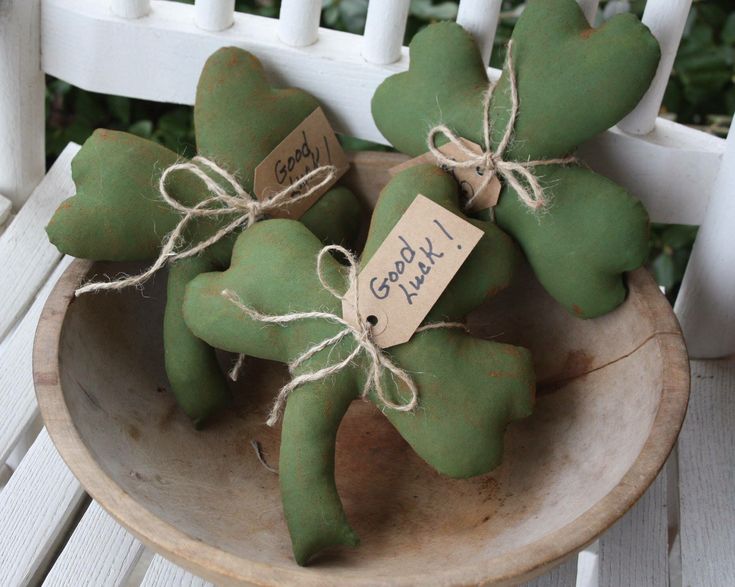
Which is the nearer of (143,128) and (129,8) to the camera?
(129,8)

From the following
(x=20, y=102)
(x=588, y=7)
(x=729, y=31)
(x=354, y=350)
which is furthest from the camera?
(x=729, y=31)

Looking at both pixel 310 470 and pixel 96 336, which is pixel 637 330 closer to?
pixel 310 470

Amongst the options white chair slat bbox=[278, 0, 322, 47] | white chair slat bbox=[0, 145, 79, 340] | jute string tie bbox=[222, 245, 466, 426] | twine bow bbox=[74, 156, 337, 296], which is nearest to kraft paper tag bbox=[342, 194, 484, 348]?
jute string tie bbox=[222, 245, 466, 426]

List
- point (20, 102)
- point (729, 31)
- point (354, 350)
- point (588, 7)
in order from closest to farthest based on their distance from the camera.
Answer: point (354, 350), point (588, 7), point (20, 102), point (729, 31)

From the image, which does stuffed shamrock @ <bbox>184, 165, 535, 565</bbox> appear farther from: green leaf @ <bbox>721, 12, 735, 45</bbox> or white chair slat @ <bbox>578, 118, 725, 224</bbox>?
green leaf @ <bbox>721, 12, 735, 45</bbox>

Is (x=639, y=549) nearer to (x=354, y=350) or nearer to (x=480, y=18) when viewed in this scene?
(x=354, y=350)

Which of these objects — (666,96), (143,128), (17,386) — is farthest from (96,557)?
(666,96)

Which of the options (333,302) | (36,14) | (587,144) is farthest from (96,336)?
(587,144)

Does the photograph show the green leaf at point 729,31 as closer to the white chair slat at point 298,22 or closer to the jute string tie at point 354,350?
the white chair slat at point 298,22
